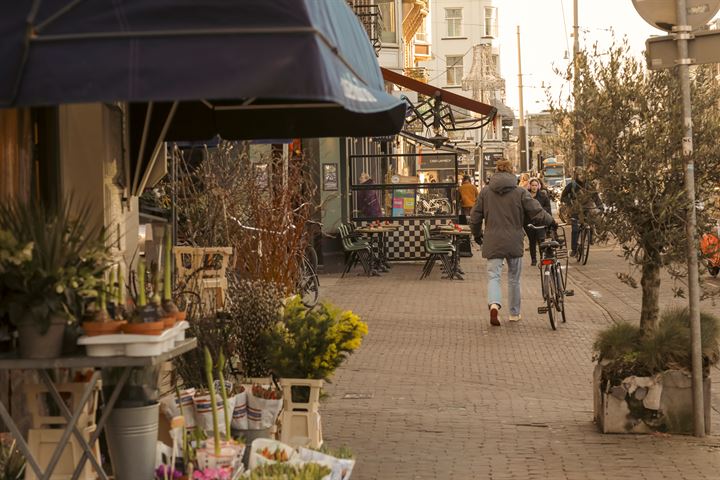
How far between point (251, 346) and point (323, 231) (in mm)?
15539

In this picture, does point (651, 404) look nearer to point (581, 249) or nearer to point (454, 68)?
point (581, 249)

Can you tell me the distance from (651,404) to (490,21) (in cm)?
7828

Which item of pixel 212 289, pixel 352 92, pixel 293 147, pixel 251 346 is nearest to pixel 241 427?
pixel 251 346

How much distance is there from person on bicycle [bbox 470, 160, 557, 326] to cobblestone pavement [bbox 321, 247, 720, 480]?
22.7 inches

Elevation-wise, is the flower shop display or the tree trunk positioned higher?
the tree trunk

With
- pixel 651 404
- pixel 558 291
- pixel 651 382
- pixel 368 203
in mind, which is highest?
pixel 368 203

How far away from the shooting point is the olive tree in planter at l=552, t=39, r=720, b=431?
8703 mm

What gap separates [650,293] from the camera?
911 cm

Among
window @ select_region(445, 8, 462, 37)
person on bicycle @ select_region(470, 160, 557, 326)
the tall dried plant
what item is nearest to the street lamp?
the tall dried plant

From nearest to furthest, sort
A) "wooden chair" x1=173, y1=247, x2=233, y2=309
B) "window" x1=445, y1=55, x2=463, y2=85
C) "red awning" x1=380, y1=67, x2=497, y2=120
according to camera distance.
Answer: "wooden chair" x1=173, y1=247, x2=233, y2=309
"red awning" x1=380, y1=67, x2=497, y2=120
"window" x1=445, y1=55, x2=463, y2=85

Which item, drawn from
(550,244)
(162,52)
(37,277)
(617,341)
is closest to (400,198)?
(550,244)

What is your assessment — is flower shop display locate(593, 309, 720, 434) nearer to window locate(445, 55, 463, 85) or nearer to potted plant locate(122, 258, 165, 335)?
potted plant locate(122, 258, 165, 335)

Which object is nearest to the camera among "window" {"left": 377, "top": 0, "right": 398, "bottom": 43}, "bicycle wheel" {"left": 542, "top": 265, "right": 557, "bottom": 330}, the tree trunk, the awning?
the awning

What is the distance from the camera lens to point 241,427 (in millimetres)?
6941
